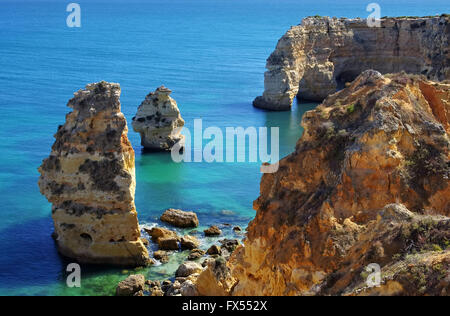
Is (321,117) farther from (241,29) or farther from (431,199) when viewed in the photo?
(241,29)

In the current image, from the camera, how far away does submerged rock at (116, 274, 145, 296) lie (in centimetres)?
2937

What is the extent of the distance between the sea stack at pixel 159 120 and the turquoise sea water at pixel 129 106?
179cm

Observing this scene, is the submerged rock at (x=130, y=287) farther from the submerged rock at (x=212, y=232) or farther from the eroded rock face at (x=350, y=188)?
the eroded rock face at (x=350, y=188)

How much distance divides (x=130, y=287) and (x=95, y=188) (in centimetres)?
583

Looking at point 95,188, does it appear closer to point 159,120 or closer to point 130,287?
point 130,287

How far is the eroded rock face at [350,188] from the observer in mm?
16484

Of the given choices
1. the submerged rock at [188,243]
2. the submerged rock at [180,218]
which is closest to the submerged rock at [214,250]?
the submerged rock at [188,243]

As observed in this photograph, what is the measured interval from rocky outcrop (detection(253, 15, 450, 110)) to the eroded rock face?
51374mm

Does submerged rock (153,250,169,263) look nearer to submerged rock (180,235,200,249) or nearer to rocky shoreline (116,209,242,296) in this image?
rocky shoreline (116,209,242,296)

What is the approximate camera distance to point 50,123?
65.9 metres

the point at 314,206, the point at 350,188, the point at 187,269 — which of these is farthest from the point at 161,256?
the point at 350,188

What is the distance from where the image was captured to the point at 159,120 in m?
54.8

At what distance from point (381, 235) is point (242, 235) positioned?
74.9 feet
